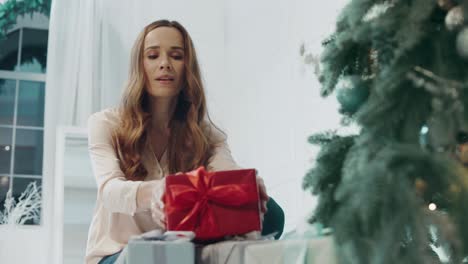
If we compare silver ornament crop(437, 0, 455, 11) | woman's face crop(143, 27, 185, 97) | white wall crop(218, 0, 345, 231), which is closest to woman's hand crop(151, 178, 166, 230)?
woman's face crop(143, 27, 185, 97)

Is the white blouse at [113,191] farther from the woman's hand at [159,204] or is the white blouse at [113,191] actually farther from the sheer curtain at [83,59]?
the sheer curtain at [83,59]

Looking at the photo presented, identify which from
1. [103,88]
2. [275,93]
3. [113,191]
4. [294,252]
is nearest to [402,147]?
[294,252]

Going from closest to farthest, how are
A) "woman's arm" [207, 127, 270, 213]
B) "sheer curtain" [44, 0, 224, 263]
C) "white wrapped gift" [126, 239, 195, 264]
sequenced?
"white wrapped gift" [126, 239, 195, 264]
"woman's arm" [207, 127, 270, 213]
"sheer curtain" [44, 0, 224, 263]

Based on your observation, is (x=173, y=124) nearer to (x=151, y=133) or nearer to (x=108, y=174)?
(x=151, y=133)

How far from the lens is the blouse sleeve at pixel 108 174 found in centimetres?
145

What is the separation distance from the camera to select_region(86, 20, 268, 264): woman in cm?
161

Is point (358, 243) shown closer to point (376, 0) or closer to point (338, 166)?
point (338, 166)

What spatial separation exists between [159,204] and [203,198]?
0.43 feet

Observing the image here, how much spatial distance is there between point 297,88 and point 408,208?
226cm

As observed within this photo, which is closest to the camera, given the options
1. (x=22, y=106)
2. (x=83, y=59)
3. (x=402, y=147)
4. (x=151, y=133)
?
(x=402, y=147)

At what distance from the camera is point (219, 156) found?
1.75 m

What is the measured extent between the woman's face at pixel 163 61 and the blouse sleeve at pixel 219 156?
0.15m

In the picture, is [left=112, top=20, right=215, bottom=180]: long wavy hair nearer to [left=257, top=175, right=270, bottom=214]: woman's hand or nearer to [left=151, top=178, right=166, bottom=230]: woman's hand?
[left=151, top=178, right=166, bottom=230]: woman's hand

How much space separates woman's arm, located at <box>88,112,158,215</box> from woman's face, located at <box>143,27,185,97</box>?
0.45ft
